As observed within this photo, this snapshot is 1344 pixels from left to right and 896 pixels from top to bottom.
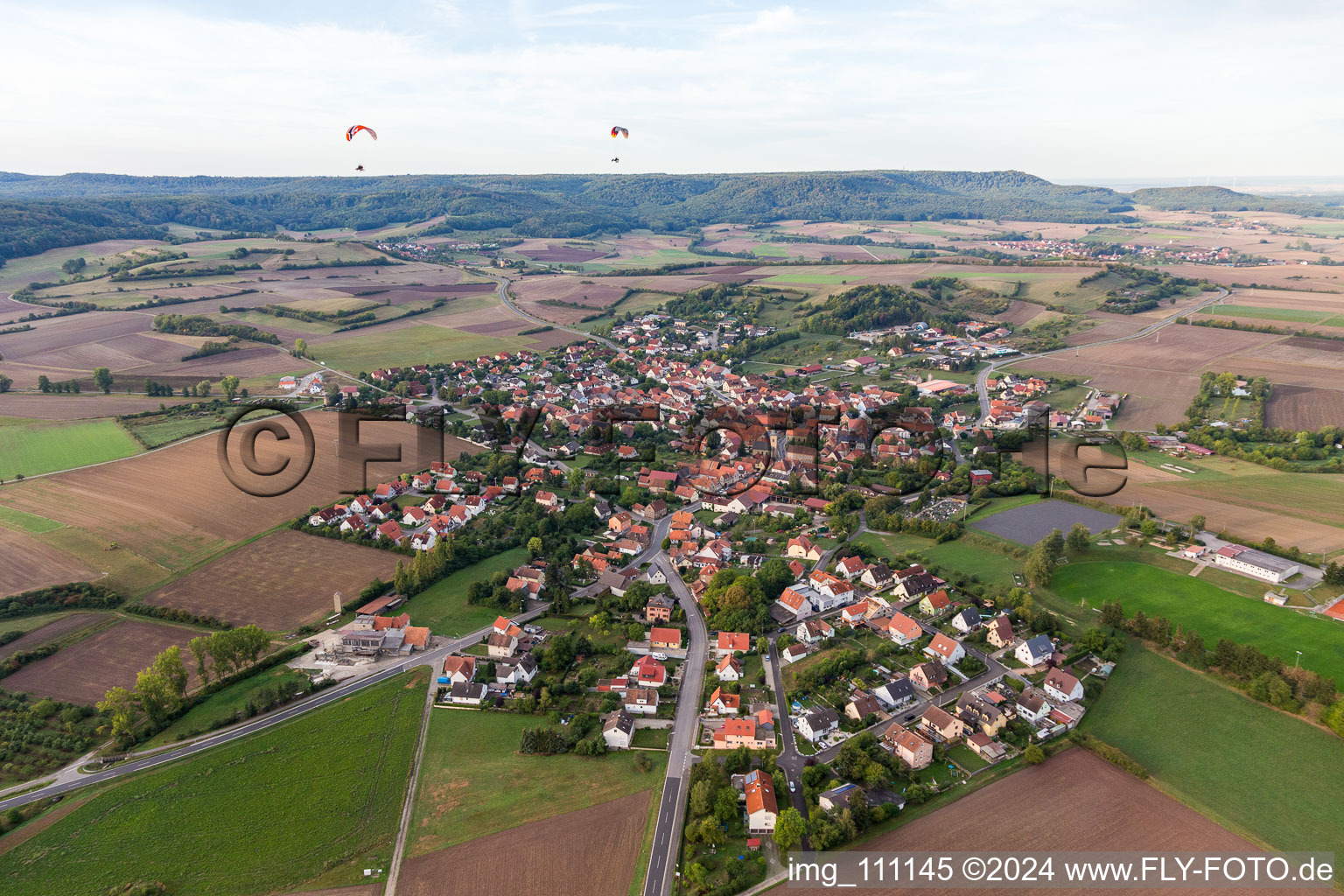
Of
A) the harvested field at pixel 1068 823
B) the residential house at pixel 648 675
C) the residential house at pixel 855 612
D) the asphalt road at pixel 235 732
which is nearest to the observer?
the harvested field at pixel 1068 823

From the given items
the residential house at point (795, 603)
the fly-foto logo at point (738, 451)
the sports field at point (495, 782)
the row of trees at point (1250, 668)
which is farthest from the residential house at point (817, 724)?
the fly-foto logo at point (738, 451)

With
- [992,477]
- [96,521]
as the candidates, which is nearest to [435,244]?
[96,521]

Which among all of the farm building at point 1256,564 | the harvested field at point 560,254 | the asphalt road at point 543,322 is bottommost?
the farm building at point 1256,564

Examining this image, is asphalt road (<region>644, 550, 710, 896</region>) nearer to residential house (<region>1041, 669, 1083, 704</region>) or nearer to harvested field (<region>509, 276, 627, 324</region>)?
residential house (<region>1041, 669, 1083, 704</region>)

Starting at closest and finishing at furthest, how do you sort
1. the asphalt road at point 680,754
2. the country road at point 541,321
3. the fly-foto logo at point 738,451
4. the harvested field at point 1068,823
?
the asphalt road at point 680,754 → the harvested field at point 1068,823 → the fly-foto logo at point 738,451 → the country road at point 541,321

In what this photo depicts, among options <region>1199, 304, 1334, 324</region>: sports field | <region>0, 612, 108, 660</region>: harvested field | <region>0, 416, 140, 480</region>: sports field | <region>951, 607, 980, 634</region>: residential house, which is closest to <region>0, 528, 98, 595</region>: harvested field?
<region>0, 612, 108, 660</region>: harvested field

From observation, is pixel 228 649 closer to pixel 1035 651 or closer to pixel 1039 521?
pixel 1035 651

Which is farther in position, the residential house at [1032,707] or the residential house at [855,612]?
the residential house at [855,612]

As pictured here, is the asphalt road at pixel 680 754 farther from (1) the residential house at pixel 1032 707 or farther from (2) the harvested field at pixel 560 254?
(2) the harvested field at pixel 560 254
